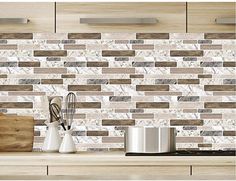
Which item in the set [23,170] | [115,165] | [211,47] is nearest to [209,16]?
[211,47]

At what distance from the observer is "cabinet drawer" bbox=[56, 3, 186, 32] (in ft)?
11.2

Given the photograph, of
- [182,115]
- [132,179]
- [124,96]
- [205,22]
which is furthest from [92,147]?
[132,179]

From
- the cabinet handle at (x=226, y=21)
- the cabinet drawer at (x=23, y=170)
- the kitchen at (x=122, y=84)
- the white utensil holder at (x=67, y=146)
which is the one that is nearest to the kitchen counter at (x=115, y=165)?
the cabinet drawer at (x=23, y=170)

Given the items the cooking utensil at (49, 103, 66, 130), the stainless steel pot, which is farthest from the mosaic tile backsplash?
the stainless steel pot

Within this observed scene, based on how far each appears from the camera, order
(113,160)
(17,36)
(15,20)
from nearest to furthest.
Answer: (113,160)
(15,20)
(17,36)

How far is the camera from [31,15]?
3.39 metres

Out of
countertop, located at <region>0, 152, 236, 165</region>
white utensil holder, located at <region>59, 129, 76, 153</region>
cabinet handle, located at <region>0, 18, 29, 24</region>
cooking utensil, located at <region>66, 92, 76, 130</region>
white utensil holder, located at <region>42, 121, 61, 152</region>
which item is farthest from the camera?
Result: cooking utensil, located at <region>66, 92, 76, 130</region>

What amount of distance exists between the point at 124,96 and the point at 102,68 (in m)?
0.25

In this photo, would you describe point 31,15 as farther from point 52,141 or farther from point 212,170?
point 212,170

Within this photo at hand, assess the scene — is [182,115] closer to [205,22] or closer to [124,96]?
[124,96]

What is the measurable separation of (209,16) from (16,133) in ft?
4.84

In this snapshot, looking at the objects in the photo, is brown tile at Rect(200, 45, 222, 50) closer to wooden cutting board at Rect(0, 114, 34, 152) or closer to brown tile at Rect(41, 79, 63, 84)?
brown tile at Rect(41, 79, 63, 84)

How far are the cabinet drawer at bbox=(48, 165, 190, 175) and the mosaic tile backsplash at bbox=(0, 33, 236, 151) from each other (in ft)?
2.22

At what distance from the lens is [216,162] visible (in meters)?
2.87
